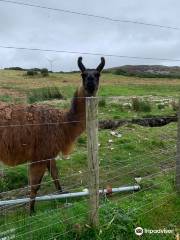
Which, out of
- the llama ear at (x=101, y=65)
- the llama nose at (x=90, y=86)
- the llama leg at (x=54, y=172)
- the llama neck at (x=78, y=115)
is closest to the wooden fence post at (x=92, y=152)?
the llama leg at (x=54, y=172)

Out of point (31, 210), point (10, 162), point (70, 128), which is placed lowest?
point (31, 210)

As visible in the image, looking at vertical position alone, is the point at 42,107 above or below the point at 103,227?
above

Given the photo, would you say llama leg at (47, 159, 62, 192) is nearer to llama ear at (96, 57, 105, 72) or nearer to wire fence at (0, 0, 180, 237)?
wire fence at (0, 0, 180, 237)

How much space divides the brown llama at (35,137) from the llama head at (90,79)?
0.88 ft

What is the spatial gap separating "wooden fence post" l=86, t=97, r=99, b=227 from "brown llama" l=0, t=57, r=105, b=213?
7.16ft

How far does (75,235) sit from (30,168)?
2606 millimetres

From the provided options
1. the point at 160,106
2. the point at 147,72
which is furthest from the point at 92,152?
the point at 147,72

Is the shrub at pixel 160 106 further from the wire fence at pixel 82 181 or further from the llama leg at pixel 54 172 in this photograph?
the llama leg at pixel 54 172

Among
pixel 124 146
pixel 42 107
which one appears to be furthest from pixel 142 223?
pixel 124 146

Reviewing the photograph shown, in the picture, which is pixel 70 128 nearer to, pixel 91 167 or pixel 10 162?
pixel 10 162

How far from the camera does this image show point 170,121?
1614cm

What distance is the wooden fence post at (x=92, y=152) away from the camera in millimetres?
5492

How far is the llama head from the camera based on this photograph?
880 cm

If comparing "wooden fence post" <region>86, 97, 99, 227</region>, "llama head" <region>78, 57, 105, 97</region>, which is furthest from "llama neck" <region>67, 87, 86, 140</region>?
"wooden fence post" <region>86, 97, 99, 227</region>
